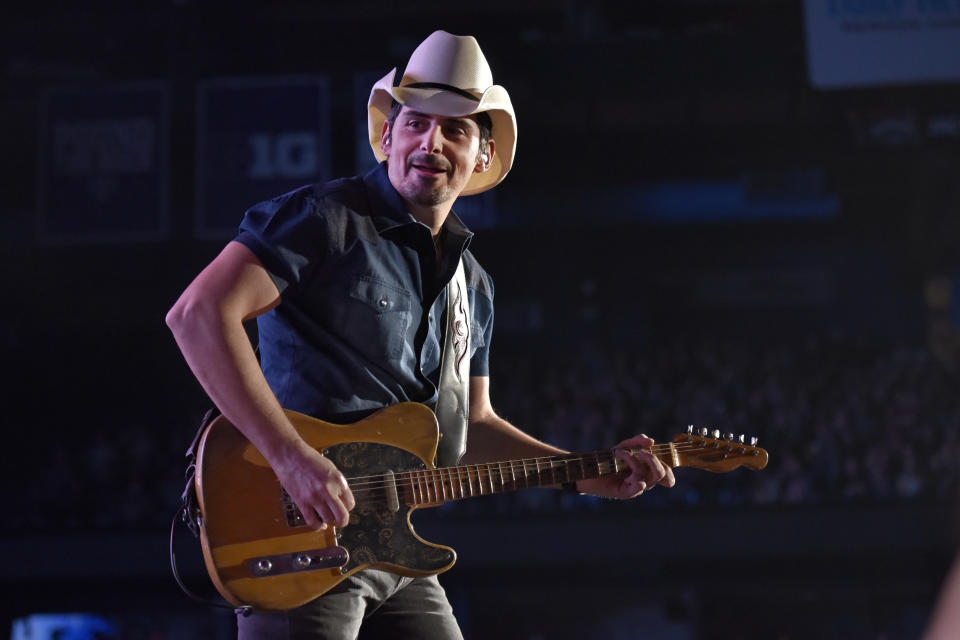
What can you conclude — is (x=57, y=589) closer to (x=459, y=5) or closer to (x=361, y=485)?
(x=459, y=5)

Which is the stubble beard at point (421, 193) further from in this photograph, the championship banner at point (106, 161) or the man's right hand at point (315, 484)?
the championship banner at point (106, 161)

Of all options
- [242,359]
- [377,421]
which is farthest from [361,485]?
[242,359]

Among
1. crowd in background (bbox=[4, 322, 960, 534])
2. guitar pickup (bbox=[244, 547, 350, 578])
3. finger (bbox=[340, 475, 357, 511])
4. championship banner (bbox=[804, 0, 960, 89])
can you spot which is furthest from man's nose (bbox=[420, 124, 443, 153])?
crowd in background (bbox=[4, 322, 960, 534])

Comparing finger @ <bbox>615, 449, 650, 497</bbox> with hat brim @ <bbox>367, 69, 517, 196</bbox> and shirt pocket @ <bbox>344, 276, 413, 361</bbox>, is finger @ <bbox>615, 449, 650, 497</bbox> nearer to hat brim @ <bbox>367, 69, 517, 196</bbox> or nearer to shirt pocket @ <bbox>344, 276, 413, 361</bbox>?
shirt pocket @ <bbox>344, 276, 413, 361</bbox>

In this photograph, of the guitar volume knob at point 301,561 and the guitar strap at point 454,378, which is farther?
the guitar strap at point 454,378

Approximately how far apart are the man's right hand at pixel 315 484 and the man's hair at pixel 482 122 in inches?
36.2

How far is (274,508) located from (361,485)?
19cm

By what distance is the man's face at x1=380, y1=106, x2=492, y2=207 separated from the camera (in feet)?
7.97

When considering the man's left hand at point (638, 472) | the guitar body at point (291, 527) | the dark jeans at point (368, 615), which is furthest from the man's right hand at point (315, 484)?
the man's left hand at point (638, 472)

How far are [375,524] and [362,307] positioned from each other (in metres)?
0.47

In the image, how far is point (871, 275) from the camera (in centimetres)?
1536

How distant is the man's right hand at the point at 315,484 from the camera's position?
2.01 meters

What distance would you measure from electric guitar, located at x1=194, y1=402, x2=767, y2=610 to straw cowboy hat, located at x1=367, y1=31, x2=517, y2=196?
2.40ft

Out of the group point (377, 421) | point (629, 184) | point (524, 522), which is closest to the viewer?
point (377, 421)
